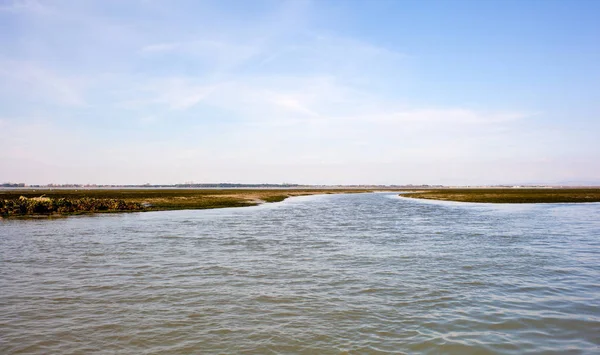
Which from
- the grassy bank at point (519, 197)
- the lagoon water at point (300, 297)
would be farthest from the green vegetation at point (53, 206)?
the grassy bank at point (519, 197)

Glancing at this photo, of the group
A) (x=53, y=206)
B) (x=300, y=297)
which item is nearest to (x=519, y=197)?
(x=53, y=206)

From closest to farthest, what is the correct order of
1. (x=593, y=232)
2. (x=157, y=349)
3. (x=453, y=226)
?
1. (x=157, y=349)
2. (x=593, y=232)
3. (x=453, y=226)

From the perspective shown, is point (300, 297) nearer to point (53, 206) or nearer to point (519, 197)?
point (53, 206)

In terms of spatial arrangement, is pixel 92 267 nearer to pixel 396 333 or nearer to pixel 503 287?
pixel 396 333

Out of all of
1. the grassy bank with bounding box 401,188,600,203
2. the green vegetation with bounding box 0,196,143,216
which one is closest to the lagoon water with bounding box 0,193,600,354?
the green vegetation with bounding box 0,196,143,216

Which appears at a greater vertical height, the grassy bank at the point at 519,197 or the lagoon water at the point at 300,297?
the grassy bank at the point at 519,197

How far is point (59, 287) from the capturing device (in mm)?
13984

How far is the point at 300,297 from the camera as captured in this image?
12.5 m

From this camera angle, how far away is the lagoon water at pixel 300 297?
9.09 meters

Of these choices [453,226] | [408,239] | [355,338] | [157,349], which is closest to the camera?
[157,349]

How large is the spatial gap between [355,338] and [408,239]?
17751 mm

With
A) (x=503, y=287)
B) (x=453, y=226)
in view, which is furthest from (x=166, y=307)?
(x=453, y=226)

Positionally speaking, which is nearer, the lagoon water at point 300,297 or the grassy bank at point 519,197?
the lagoon water at point 300,297

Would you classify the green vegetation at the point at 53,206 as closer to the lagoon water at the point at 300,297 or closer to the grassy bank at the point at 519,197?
the lagoon water at the point at 300,297
